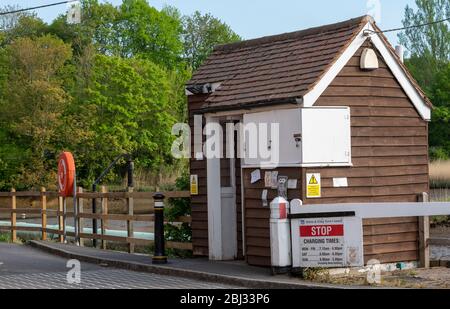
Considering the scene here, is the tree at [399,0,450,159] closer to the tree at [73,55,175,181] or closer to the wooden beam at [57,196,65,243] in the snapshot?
the tree at [73,55,175,181]

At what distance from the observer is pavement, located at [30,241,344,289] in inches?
511

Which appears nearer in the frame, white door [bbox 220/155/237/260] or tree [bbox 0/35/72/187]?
white door [bbox 220/155/237/260]

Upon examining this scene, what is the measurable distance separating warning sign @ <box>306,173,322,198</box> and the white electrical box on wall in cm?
18

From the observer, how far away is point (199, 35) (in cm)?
7956

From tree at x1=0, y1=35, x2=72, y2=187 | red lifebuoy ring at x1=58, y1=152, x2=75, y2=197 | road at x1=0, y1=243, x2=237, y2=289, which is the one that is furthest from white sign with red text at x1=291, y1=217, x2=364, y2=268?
tree at x1=0, y1=35, x2=72, y2=187

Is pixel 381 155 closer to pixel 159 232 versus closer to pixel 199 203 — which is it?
pixel 199 203

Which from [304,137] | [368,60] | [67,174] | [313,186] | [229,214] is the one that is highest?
[368,60]

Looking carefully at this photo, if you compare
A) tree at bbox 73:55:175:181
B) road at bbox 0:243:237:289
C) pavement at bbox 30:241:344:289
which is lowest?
road at bbox 0:243:237:289

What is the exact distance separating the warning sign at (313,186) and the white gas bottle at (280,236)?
54 cm

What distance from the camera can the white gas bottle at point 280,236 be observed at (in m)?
13.5

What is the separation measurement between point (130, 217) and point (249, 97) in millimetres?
5366

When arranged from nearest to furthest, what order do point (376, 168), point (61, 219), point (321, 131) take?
point (321, 131)
point (376, 168)
point (61, 219)

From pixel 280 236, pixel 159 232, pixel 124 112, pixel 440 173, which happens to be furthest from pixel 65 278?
pixel 124 112

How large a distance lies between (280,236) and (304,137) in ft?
5.14
